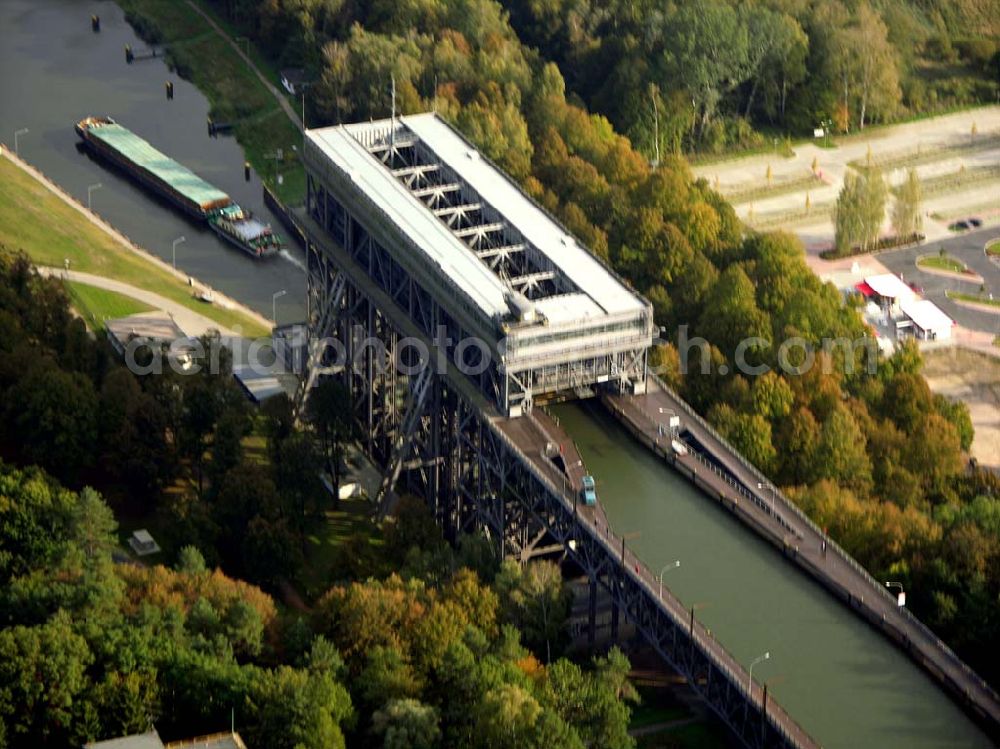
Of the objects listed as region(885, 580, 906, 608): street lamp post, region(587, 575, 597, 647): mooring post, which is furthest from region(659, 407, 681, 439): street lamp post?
region(885, 580, 906, 608): street lamp post

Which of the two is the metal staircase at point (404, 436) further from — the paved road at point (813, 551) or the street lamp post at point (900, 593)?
the street lamp post at point (900, 593)

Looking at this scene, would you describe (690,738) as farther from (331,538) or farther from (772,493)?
(331,538)

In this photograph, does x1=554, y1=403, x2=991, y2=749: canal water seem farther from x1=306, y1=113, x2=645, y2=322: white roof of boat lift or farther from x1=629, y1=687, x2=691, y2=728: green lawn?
x1=306, y1=113, x2=645, y2=322: white roof of boat lift

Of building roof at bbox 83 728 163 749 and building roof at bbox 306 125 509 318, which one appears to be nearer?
building roof at bbox 83 728 163 749

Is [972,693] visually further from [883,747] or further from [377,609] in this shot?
[377,609]

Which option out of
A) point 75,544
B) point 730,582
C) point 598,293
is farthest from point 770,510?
point 75,544

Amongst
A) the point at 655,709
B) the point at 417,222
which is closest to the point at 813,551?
the point at 655,709

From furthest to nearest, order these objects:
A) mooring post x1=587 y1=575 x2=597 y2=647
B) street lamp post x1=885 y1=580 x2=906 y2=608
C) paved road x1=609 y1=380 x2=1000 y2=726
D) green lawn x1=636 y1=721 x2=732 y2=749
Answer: mooring post x1=587 y1=575 x2=597 y2=647
green lawn x1=636 y1=721 x2=732 y2=749
street lamp post x1=885 y1=580 x2=906 y2=608
paved road x1=609 y1=380 x2=1000 y2=726

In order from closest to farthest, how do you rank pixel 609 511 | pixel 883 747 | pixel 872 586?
pixel 883 747
pixel 872 586
pixel 609 511
